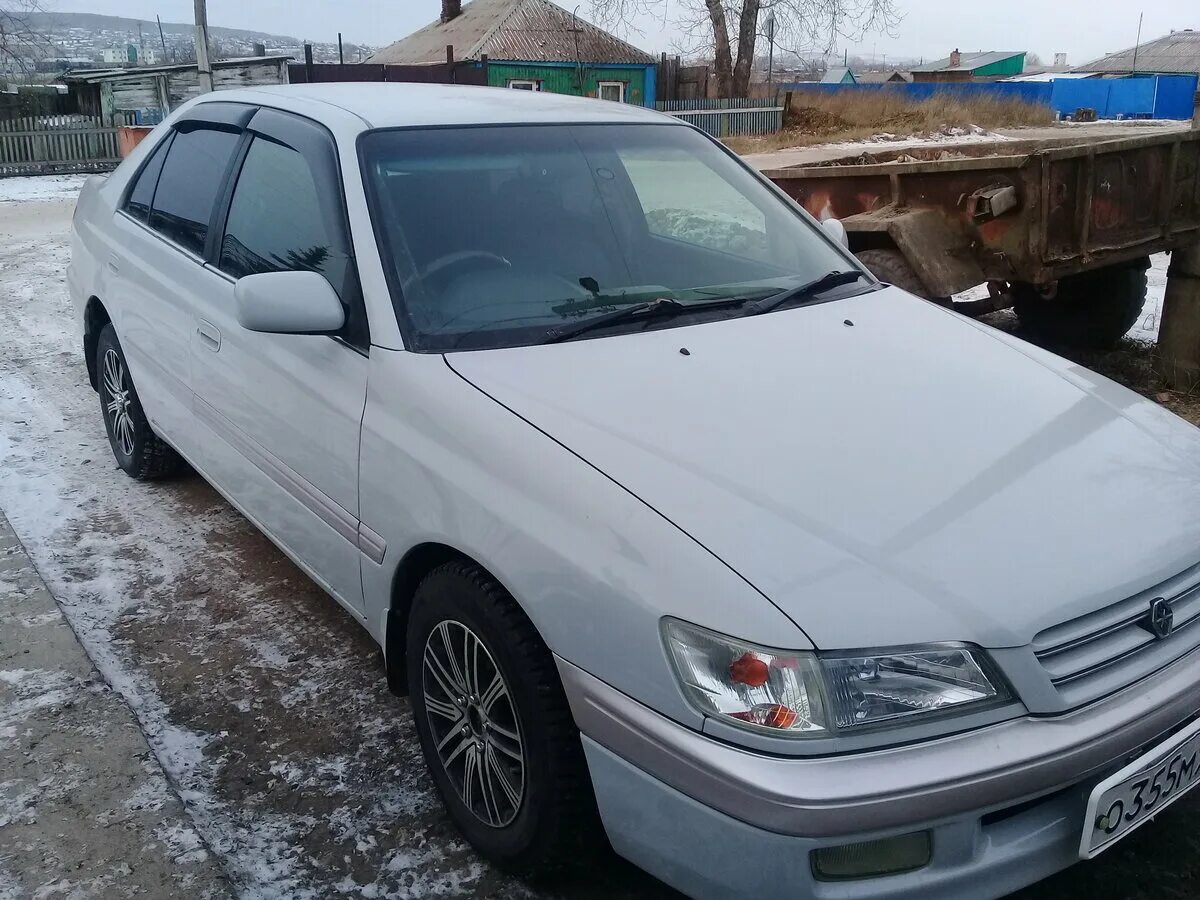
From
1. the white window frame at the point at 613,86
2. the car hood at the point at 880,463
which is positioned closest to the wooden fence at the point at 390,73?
the white window frame at the point at 613,86

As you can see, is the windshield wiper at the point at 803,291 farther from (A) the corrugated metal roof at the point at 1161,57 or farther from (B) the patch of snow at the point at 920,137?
(A) the corrugated metal roof at the point at 1161,57

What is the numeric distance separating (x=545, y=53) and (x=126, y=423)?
34707 mm

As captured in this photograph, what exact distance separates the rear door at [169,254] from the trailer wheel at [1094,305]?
494 cm

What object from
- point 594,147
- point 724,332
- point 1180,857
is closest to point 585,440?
point 724,332

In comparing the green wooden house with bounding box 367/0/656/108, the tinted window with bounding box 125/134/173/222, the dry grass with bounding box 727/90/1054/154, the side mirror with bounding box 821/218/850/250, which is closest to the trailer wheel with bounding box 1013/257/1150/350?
the side mirror with bounding box 821/218/850/250

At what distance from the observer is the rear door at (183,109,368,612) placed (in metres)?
2.80

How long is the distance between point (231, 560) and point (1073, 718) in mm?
3156

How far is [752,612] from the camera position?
6.08 feet

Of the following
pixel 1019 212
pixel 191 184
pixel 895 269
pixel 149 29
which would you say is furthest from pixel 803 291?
pixel 149 29

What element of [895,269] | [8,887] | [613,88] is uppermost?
[613,88]

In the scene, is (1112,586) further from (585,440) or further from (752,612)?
(585,440)

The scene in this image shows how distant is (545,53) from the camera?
36.8 metres

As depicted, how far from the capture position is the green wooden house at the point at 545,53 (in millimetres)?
35469

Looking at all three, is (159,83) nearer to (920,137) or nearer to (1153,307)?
(920,137)
